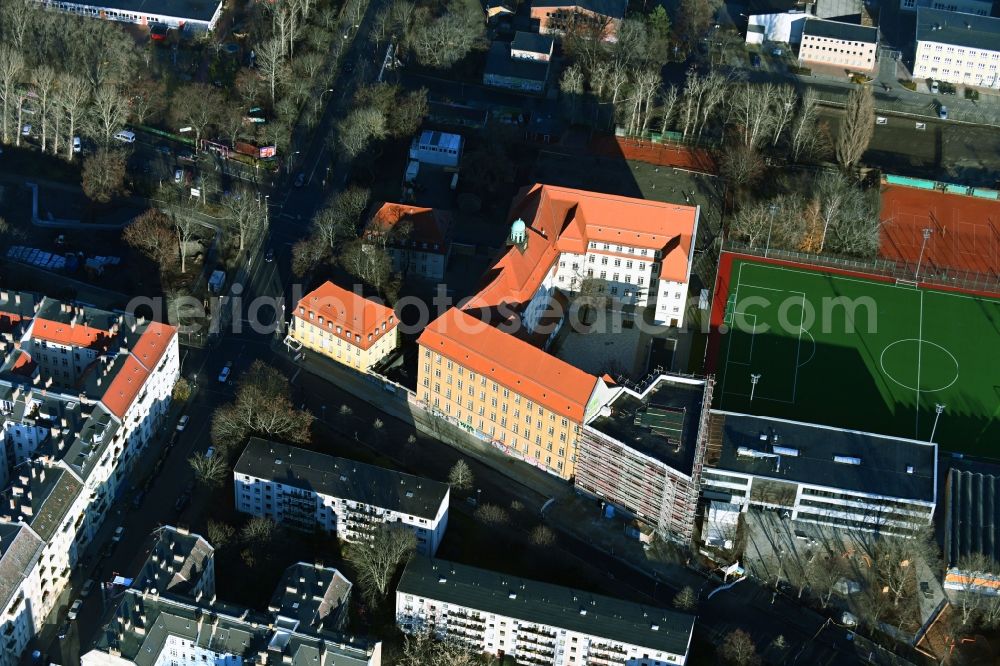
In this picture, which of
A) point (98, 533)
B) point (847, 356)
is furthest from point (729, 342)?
point (98, 533)

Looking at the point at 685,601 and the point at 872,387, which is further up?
the point at 872,387

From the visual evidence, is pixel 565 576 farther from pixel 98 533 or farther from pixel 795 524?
pixel 98 533

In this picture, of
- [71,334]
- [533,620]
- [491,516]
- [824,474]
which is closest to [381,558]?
[491,516]

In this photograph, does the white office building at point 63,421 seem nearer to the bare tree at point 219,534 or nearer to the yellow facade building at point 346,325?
the bare tree at point 219,534

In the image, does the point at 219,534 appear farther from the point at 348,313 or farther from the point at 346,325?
the point at 348,313

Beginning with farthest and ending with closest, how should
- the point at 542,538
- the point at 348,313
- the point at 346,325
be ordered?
the point at 348,313
the point at 346,325
the point at 542,538
